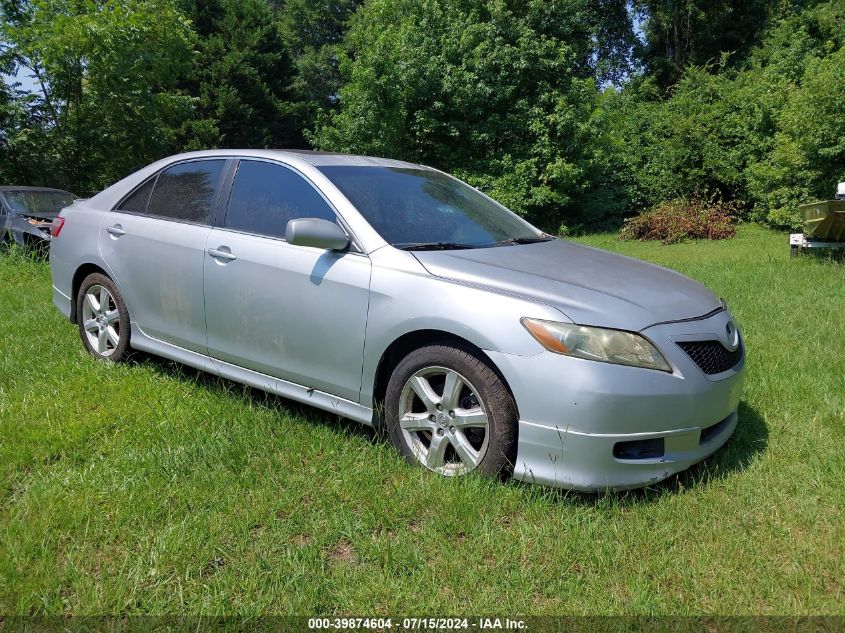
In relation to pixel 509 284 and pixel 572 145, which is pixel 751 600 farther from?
pixel 572 145

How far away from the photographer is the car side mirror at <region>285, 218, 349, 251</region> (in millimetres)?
3289

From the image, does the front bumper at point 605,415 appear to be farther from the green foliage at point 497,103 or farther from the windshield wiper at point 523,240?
the green foliage at point 497,103

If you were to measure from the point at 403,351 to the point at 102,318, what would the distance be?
266cm

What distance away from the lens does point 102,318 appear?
15.6 feet

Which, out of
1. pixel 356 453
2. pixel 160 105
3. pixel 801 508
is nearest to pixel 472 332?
pixel 356 453

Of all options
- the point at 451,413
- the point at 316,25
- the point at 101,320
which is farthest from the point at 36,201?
the point at 316,25

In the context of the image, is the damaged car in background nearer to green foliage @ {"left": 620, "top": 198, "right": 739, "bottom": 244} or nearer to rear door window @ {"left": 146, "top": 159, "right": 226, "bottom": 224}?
rear door window @ {"left": 146, "top": 159, "right": 226, "bottom": 224}

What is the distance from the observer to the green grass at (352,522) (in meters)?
2.31

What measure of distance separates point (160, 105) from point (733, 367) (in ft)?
57.9

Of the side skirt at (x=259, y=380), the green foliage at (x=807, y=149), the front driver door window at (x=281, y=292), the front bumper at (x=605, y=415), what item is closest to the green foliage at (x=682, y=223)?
the green foliage at (x=807, y=149)

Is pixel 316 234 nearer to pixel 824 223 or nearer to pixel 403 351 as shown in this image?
pixel 403 351

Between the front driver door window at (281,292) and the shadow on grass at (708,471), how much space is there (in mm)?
1233

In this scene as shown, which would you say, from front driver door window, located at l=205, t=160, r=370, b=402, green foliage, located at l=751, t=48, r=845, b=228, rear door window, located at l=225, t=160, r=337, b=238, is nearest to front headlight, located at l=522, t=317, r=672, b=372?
front driver door window, located at l=205, t=160, r=370, b=402

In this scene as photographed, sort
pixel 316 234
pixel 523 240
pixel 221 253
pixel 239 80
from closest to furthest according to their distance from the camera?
pixel 316 234
pixel 221 253
pixel 523 240
pixel 239 80
